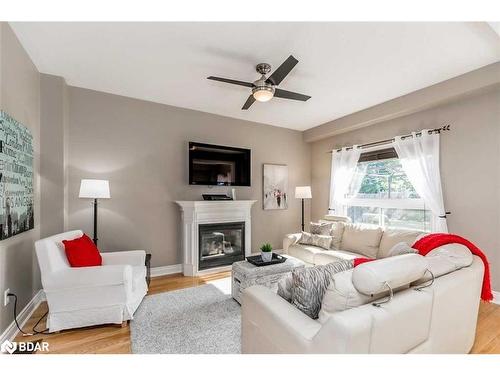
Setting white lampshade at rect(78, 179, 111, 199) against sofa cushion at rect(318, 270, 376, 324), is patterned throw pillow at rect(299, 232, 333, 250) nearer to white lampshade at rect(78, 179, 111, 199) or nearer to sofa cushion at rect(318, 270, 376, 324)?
sofa cushion at rect(318, 270, 376, 324)

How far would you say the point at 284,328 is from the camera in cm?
122

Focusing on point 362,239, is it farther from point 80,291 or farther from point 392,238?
point 80,291

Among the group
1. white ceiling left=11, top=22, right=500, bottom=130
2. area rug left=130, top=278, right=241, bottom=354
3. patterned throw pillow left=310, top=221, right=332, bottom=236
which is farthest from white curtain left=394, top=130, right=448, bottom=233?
area rug left=130, top=278, right=241, bottom=354

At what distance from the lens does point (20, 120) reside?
7.80 ft

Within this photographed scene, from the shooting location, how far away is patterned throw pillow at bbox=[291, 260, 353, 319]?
1.36 m

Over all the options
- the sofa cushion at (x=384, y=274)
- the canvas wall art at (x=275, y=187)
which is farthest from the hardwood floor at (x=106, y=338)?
the canvas wall art at (x=275, y=187)

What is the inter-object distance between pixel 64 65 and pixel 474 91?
471 centimetres

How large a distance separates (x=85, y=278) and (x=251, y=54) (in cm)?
266

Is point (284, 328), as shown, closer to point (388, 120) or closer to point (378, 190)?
point (378, 190)

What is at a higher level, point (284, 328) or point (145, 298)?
point (284, 328)

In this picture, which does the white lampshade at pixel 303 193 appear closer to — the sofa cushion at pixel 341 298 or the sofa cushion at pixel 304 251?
the sofa cushion at pixel 304 251

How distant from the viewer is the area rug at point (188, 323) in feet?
6.50

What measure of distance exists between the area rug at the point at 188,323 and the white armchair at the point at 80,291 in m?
0.26

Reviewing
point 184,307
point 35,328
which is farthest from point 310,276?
point 35,328
